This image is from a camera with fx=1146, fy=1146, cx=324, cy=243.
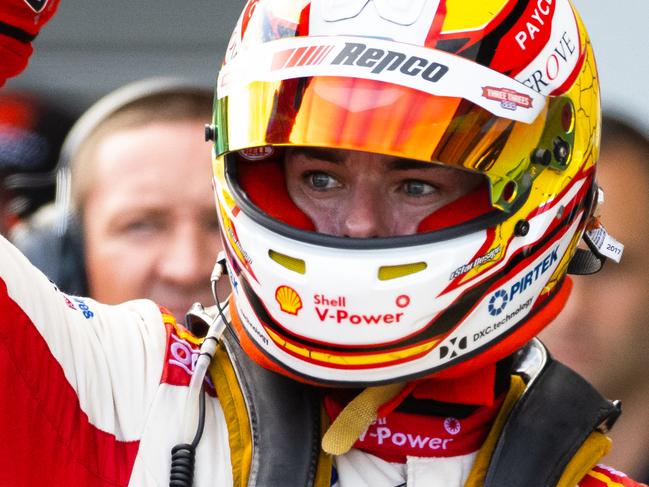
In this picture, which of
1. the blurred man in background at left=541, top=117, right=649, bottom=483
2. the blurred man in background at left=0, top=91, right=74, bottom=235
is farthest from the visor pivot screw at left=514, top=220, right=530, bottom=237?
the blurred man in background at left=0, top=91, right=74, bottom=235

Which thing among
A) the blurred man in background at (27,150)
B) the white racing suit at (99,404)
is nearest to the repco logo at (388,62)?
the white racing suit at (99,404)

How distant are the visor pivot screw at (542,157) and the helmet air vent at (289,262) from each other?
1.41ft

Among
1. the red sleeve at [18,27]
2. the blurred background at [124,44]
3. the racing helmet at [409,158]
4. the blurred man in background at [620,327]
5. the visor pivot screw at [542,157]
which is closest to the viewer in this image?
the red sleeve at [18,27]

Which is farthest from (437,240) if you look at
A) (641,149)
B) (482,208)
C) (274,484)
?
(641,149)

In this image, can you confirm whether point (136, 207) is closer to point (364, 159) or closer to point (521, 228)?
point (364, 159)

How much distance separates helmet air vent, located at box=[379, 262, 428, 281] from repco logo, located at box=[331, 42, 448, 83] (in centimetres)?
29

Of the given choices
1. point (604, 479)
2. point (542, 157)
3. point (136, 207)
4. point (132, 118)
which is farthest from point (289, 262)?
point (132, 118)

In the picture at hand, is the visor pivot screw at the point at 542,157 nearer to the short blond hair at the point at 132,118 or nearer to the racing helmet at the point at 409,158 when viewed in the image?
the racing helmet at the point at 409,158

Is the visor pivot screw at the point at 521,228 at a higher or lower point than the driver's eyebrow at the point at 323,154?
lower

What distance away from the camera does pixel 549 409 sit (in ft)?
6.44

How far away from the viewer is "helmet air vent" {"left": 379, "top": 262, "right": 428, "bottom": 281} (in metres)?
1.81

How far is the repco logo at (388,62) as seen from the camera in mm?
1810

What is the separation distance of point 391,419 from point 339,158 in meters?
0.45

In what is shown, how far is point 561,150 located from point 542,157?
54mm
